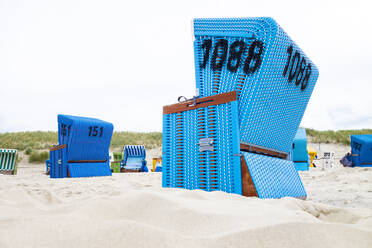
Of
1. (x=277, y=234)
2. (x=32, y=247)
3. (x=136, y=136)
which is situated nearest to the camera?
(x=32, y=247)

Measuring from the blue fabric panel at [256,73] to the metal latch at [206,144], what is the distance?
1.47 ft

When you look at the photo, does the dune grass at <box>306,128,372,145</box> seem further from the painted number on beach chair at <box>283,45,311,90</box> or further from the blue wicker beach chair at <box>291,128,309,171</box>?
the painted number on beach chair at <box>283,45,311,90</box>

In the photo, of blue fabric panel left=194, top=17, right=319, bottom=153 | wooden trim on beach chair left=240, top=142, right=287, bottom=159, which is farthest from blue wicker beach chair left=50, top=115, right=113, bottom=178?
wooden trim on beach chair left=240, top=142, right=287, bottom=159

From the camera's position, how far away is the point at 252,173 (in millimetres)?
3777

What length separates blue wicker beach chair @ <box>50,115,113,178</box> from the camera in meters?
8.89

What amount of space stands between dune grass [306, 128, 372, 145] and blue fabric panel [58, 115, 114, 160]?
83.7ft

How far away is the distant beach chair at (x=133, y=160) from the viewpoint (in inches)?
607

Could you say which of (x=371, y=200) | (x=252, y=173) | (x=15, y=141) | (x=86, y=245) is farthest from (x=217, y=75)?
(x=15, y=141)

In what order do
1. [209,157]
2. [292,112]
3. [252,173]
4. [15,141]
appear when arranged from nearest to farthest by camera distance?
1. [252,173]
2. [209,157]
3. [292,112]
4. [15,141]

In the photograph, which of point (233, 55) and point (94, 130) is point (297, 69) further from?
point (94, 130)

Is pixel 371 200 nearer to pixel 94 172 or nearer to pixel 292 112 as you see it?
pixel 292 112

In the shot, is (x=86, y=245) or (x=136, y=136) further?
(x=136, y=136)

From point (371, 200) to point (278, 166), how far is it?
49.4 inches

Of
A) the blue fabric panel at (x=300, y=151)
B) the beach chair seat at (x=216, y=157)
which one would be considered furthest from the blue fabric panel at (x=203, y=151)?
the blue fabric panel at (x=300, y=151)
